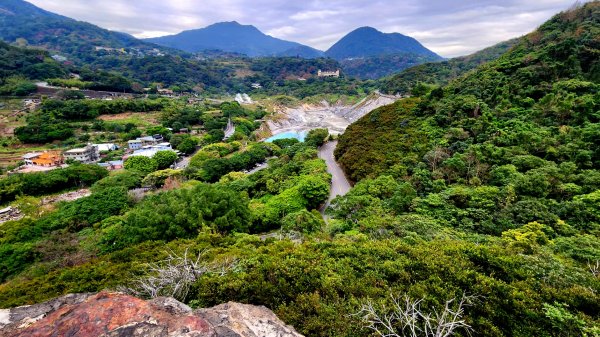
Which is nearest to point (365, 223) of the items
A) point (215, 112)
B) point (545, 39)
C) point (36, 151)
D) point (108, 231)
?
point (108, 231)

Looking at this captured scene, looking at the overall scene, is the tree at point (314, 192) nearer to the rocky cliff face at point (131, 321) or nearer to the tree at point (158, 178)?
the rocky cliff face at point (131, 321)

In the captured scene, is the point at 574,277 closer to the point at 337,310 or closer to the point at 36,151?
the point at 337,310

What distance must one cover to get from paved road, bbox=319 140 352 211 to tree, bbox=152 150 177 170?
1941cm

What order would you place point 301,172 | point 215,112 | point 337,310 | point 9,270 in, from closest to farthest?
point 337,310
point 9,270
point 301,172
point 215,112

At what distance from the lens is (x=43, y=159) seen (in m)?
34.3

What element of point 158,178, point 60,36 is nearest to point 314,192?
point 158,178

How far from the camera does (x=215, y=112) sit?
62375 millimetres

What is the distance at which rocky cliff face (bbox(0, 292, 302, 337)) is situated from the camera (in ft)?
12.6

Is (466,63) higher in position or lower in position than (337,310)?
higher

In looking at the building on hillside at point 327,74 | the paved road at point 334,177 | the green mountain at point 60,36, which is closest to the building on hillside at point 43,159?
the paved road at point 334,177

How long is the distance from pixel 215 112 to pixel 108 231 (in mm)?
49202

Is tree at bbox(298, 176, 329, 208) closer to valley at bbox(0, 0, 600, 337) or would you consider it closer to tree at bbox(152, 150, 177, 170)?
valley at bbox(0, 0, 600, 337)

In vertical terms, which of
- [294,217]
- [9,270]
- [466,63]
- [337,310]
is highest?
[466,63]

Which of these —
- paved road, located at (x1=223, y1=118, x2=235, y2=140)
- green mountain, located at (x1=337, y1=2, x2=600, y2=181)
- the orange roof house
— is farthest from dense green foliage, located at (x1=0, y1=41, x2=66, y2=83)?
green mountain, located at (x1=337, y1=2, x2=600, y2=181)
